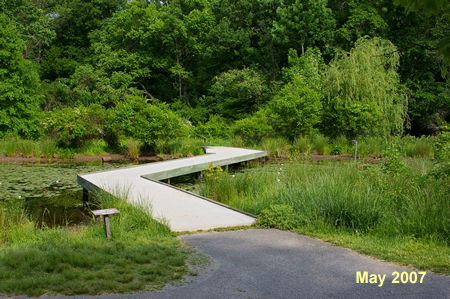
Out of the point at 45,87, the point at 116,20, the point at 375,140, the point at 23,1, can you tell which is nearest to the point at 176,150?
the point at 375,140

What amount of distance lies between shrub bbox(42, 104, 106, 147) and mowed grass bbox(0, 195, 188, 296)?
9586 millimetres

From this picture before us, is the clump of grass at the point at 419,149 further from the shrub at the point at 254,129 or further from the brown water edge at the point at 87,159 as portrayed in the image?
the brown water edge at the point at 87,159

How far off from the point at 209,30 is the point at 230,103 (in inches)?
207

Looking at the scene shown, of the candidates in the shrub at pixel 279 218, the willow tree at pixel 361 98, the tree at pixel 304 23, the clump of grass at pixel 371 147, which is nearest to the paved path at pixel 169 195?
the shrub at pixel 279 218

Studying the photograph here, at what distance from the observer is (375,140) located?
15.5m

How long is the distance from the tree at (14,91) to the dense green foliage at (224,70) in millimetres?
52

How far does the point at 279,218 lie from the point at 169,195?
9.21 feet

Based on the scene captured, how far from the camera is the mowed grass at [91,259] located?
11.6 feet

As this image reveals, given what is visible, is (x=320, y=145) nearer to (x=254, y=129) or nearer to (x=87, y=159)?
(x=254, y=129)

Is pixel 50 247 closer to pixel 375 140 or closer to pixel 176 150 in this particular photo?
pixel 176 150

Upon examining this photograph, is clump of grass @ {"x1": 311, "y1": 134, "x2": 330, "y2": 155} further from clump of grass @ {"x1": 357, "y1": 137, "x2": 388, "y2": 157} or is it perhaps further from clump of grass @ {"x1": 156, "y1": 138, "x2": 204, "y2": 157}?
clump of grass @ {"x1": 156, "y1": 138, "x2": 204, "y2": 157}

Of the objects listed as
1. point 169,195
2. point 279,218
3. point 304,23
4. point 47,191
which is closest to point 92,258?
point 279,218

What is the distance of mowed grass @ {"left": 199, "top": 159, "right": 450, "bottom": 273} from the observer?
469 cm

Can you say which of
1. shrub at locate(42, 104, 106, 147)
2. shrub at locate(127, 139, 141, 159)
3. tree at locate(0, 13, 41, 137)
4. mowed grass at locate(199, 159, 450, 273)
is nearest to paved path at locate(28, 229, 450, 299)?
mowed grass at locate(199, 159, 450, 273)
